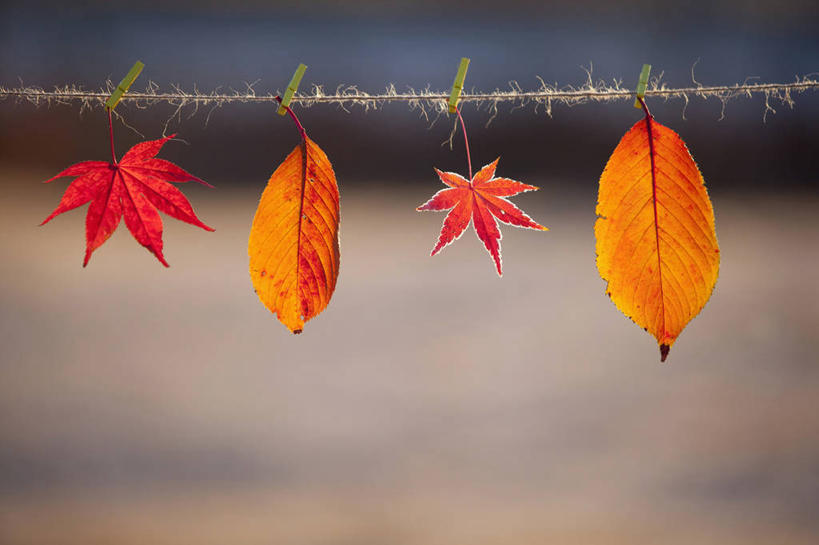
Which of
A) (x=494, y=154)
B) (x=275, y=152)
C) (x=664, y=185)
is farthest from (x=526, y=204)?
(x=664, y=185)

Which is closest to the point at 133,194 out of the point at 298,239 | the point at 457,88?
the point at 298,239

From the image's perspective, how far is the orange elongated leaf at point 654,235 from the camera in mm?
365

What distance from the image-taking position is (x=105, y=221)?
0.39 meters

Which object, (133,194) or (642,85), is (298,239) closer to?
(133,194)

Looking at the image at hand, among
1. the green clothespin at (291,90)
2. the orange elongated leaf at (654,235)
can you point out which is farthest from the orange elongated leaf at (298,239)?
the orange elongated leaf at (654,235)

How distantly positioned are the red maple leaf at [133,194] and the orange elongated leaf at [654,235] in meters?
0.30

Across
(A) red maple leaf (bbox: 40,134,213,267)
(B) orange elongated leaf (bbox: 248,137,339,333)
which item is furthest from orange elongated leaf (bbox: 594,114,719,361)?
(A) red maple leaf (bbox: 40,134,213,267)

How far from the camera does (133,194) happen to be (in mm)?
397

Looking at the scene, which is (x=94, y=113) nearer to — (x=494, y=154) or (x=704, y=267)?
(x=494, y=154)

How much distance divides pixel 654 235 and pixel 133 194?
1.25 ft

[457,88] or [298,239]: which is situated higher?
[457,88]

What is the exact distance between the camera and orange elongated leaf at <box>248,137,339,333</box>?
1.26 feet

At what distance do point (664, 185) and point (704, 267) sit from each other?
0.06m

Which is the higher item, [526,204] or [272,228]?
[526,204]
